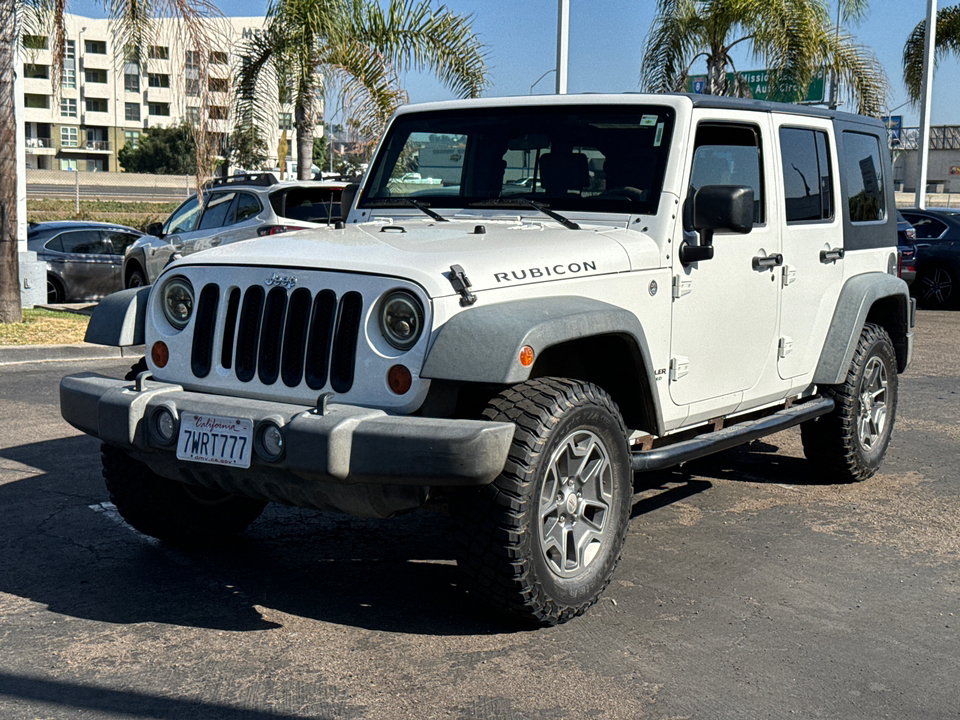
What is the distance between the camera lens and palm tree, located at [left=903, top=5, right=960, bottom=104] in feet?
92.9

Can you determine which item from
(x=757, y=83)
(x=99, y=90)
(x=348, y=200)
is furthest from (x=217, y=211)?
(x=99, y=90)

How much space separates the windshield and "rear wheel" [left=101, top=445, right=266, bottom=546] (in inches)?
68.4

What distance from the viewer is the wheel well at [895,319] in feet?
23.0

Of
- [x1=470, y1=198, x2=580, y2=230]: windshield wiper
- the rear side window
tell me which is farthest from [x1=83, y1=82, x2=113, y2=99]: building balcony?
[x1=470, y1=198, x2=580, y2=230]: windshield wiper

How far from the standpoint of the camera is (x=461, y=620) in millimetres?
4441

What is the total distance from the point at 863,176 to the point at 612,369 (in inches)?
110

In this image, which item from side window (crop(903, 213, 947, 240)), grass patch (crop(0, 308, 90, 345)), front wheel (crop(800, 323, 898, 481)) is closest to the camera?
front wheel (crop(800, 323, 898, 481))

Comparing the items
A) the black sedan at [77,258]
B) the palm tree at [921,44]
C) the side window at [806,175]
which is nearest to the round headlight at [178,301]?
the side window at [806,175]

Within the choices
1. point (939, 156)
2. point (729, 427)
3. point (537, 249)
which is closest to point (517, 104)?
point (537, 249)

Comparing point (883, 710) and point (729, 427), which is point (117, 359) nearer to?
point (729, 427)

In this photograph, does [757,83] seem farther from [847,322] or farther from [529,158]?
[529,158]

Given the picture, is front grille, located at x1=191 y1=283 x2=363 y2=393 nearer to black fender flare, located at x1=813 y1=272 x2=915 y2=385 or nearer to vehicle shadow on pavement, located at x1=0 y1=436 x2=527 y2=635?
vehicle shadow on pavement, located at x1=0 y1=436 x2=527 y2=635

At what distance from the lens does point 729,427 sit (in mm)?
5676

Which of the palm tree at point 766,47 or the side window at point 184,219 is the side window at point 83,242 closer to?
the side window at point 184,219
